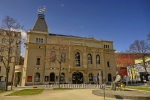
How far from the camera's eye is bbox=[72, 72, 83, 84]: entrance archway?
43.1 meters

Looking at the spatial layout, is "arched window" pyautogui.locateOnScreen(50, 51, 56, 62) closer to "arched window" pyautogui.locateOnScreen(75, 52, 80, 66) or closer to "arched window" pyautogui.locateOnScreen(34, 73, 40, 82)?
"arched window" pyautogui.locateOnScreen(34, 73, 40, 82)

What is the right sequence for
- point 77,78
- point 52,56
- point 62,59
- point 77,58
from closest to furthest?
point 52,56 → point 62,59 → point 77,78 → point 77,58

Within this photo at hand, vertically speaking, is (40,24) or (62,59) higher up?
(40,24)

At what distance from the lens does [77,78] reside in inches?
1713

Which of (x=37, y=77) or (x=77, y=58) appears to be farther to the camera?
(x=77, y=58)

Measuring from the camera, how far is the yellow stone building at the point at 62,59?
40125 mm

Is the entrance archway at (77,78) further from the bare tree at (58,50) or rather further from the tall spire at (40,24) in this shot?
the tall spire at (40,24)

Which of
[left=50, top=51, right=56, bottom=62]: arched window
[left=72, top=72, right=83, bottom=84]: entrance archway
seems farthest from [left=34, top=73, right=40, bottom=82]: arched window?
[left=72, top=72, right=83, bottom=84]: entrance archway

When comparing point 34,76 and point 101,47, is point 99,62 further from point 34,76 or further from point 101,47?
point 34,76

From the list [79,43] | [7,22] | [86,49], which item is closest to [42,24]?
[79,43]

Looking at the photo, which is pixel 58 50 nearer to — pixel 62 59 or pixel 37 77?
pixel 62 59

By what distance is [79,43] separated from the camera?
1847 inches

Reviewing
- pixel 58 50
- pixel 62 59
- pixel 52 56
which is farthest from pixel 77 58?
pixel 52 56

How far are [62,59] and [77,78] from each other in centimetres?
748
